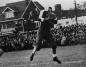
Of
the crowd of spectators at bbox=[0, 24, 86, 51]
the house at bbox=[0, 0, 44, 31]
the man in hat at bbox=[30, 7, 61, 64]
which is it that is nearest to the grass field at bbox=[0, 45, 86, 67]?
the man in hat at bbox=[30, 7, 61, 64]

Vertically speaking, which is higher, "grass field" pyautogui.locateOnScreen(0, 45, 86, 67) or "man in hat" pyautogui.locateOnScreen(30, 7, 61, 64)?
"man in hat" pyautogui.locateOnScreen(30, 7, 61, 64)

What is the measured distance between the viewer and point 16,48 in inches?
709

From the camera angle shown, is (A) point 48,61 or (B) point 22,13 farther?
(B) point 22,13

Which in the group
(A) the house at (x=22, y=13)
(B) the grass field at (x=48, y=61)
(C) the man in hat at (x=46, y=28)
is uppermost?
(C) the man in hat at (x=46, y=28)

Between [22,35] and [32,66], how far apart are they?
8327 mm

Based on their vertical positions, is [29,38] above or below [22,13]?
above

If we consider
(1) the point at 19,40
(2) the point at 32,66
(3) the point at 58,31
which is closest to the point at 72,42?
(3) the point at 58,31

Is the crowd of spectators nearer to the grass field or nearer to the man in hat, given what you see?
the grass field

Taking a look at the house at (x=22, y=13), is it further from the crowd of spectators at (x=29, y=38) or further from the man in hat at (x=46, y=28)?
the man in hat at (x=46, y=28)

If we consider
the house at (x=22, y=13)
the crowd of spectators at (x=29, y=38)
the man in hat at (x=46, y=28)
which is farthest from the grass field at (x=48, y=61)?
the crowd of spectators at (x=29, y=38)

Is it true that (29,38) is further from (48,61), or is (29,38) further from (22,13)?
(22,13)

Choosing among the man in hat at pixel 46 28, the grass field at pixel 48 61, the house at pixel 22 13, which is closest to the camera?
the man in hat at pixel 46 28

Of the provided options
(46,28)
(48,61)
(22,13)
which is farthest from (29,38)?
(46,28)

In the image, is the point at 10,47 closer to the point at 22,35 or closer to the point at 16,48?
the point at 16,48
